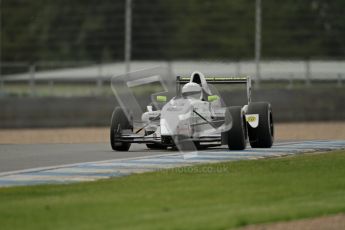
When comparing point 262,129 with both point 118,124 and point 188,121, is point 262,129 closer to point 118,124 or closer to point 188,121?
point 188,121

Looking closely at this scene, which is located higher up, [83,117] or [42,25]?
[42,25]

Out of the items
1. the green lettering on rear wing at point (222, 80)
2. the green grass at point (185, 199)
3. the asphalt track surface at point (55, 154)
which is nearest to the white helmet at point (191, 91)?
the green lettering on rear wing at point (222, 80)

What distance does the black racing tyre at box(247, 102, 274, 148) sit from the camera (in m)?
14.2

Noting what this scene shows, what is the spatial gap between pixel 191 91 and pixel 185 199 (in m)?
5.25

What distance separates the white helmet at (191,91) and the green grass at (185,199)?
2.80m

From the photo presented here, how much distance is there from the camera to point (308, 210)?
8484 mm

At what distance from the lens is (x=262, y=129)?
14.3 meters

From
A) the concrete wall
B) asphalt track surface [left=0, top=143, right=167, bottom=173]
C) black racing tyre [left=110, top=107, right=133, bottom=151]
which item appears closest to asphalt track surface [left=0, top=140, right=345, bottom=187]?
asphalt track surface [left=0, top=143, right=167, bottom=173]

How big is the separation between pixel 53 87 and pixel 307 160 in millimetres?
16261

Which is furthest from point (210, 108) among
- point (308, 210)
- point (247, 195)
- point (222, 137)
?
point (308, 210)

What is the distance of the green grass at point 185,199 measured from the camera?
319 inches

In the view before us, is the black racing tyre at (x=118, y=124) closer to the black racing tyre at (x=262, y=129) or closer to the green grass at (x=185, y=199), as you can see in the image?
the black racing tyre at (x=262, y=129)

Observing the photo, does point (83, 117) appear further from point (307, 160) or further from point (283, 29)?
point (307, 160)

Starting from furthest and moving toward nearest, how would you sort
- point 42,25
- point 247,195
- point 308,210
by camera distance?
point 42,25 → point 247,195 → point 308,210
